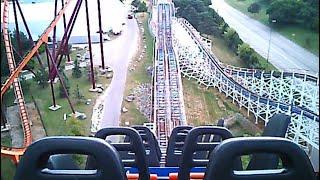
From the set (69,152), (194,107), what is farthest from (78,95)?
(69,152)

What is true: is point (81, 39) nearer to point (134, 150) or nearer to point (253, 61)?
point (253, 61)

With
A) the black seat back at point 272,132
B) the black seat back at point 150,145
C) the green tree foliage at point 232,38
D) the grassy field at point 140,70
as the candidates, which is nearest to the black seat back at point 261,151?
the black seat back at point 272,132

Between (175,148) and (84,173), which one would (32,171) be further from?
(175,148)

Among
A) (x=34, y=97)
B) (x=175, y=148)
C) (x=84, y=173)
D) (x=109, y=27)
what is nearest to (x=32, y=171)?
(x=84, y=173)

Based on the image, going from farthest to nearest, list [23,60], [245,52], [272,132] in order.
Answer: [23,60] < [245,52] < [272,132]

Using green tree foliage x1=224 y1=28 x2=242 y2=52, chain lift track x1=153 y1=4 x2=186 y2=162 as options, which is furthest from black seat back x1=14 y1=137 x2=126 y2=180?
green tree foliage x1=224 y1=28 x2=242 y2=52

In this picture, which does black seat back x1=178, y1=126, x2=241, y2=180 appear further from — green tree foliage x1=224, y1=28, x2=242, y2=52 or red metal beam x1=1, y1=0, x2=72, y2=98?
red metal beam x1=1, y1=0, x2=72, y2=98

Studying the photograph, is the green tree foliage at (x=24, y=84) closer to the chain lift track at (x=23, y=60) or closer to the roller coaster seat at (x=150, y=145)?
the chain lift track at (x=23, y=60)
